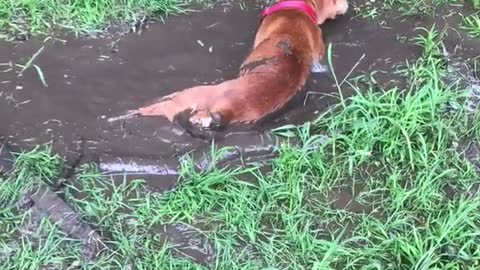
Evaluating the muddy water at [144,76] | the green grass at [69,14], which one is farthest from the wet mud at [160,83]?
the green grass at [69,14]

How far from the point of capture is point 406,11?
15.4 ft

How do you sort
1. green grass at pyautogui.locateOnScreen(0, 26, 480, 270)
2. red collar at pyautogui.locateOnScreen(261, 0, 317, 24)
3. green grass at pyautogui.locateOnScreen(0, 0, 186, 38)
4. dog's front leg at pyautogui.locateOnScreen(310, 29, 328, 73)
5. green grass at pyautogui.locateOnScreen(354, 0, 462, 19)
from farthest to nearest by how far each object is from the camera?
1. green grass at pyautogui.locateOnScreen(354, 0, 462, 19)
2. green grass at pyautogui.locateOnScreen(0, 0, 186, 38)
3. red collar at pyautogui.locateOnScreen(261, 0, 317, 24)
4. dog's front leg at pyautogui.locateOnScreen(310, 29, 328, 73)
5. green grass at pyautogui.locateOnScreen(0, 26, 480, 270)

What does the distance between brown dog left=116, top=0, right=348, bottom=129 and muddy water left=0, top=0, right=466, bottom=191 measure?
10 centimetres

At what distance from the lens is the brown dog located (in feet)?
12.0

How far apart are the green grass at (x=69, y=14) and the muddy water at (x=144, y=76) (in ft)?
0.36

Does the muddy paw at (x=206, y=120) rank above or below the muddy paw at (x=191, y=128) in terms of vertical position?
above

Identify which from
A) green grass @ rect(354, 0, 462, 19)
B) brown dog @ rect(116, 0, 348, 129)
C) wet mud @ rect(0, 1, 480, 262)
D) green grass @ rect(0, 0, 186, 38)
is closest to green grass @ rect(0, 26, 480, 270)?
wet mud @ rect(0, 1, 480, 262)

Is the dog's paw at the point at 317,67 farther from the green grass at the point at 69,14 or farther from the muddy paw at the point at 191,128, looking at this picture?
the green grass at the point at 69,14

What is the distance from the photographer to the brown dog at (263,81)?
3664 millimetres

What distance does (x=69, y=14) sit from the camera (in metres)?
4.48

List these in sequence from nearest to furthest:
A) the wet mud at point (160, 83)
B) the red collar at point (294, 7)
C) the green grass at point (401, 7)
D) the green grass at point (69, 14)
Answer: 1. the wet mud at point (160, 83)
2. the red collar at point (294, 7)
3. the green grass at point (69, 14)
4. the green grass at point (401, 7)

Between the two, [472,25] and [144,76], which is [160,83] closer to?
[144,76]

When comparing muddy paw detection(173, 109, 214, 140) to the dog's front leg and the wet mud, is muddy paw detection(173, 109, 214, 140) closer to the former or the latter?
the wet mud

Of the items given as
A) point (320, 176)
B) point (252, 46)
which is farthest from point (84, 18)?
point (320, 176)
